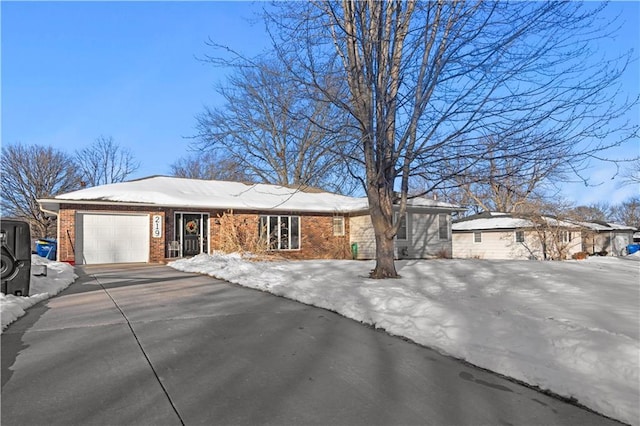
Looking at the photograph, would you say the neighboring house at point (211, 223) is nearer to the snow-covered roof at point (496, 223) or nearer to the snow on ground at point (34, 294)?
the snow on ground at point (34, 294)

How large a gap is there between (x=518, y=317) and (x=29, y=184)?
38.3 meters

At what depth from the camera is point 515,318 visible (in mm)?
5285

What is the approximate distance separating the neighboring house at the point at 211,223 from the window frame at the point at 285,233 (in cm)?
5

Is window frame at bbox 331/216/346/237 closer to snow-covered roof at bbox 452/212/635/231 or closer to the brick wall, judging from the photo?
the brick wall

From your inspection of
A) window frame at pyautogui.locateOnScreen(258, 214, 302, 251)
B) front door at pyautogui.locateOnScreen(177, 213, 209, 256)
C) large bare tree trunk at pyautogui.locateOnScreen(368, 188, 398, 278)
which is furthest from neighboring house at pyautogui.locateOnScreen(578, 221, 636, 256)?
large bare tree trunk at pyautogui.locateOnScreen(368, 188, 398, 278)

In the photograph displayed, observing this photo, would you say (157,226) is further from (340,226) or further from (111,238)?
(340,226)

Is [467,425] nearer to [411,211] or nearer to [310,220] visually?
[310,220]

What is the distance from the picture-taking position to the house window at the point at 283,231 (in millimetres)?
19438

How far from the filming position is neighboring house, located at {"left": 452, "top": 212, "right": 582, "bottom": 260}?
20.8 m

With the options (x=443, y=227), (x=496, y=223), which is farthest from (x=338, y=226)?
(x=496, y=223)

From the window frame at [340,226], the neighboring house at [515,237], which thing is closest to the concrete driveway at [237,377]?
the window frame at [340,226]

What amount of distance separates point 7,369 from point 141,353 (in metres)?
1.12

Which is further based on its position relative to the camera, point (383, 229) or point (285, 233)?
point (285, 233)

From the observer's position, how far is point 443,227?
22781mm
